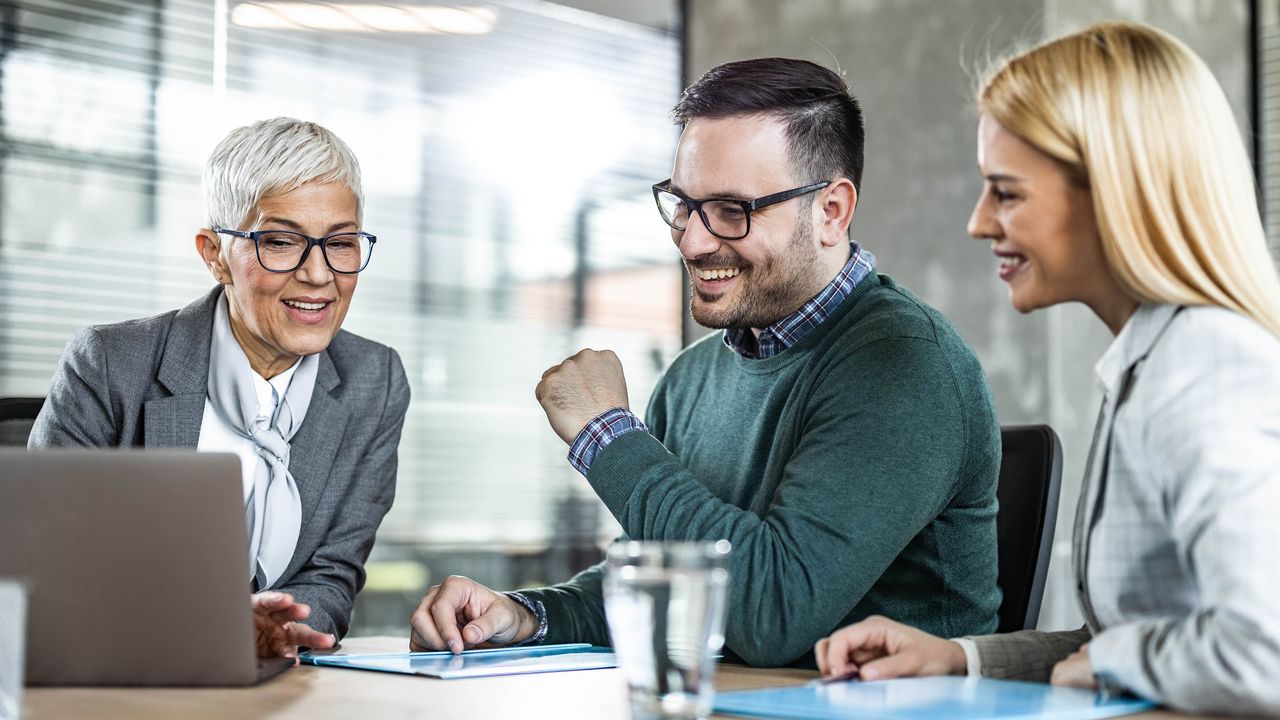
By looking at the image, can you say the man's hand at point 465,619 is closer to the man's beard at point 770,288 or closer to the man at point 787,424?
the man at point 787,424

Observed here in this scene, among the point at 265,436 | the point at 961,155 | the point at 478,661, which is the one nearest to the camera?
the point at 478,661

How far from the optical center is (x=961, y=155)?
3.24 m

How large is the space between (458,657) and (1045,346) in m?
2.08

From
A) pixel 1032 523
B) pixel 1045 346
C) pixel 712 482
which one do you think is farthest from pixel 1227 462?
pixel 1045 346

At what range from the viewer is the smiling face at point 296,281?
1.94 metres

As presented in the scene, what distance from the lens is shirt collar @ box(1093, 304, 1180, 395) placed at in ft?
3.46

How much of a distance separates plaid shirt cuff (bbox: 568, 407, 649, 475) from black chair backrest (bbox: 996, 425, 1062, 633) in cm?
58

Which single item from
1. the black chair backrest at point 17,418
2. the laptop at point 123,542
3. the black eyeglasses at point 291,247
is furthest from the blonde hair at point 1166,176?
the black chair backrest at point 17,418

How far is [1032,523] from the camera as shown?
170cm

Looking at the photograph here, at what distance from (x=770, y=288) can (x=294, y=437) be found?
2.56ft

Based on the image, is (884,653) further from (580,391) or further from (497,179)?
(497,179)

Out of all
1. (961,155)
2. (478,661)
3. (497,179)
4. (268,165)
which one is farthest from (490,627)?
(497,179)

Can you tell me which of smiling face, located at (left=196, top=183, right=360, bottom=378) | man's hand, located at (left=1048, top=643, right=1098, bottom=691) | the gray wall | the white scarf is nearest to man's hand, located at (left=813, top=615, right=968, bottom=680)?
man's hand, located at (left=1048, top=643, right=1098, bottom=691)

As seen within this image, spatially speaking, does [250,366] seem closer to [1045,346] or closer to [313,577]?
[313,577]
